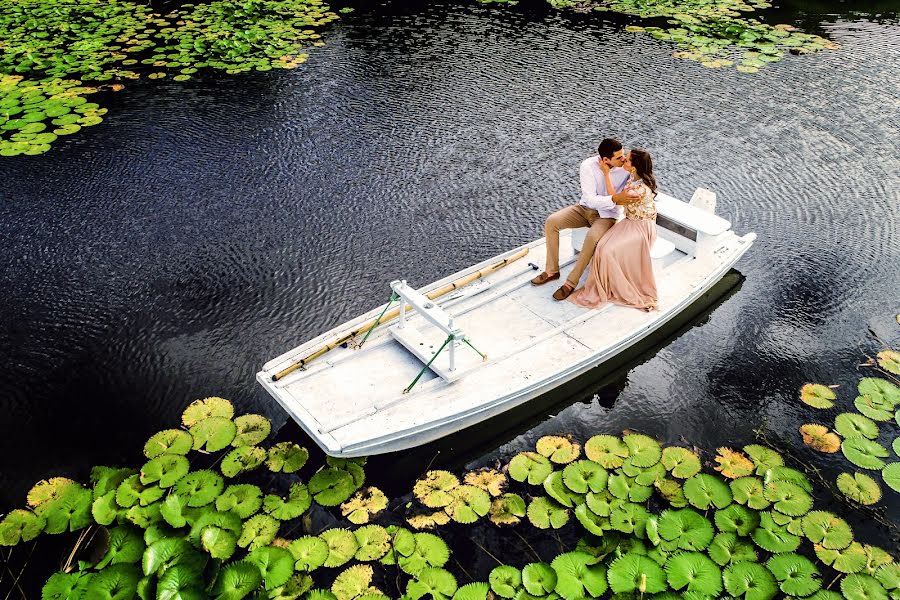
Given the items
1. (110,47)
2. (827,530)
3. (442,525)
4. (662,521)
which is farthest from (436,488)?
(110,47)

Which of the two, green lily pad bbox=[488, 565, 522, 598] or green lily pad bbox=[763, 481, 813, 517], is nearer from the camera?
green lily pad bbox=[488, 565, 522, 598]

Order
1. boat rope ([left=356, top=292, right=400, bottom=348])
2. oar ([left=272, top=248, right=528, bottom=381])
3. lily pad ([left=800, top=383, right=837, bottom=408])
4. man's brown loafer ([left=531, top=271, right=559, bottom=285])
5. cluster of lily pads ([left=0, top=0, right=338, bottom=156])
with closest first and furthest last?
1. oar ([left=272, top=248, right=528, bottom=381])
2. boat rope ([left=356, top=292, right=400, bottom=348])
3. lily pad ([left=800, top=383, right=837, bottom=408])
4. man's brown loafer ([left=531, top=271, right=559, bottom=285])
5. cluster of lily pads ([left=0, top=0, right=338, bottom=156])

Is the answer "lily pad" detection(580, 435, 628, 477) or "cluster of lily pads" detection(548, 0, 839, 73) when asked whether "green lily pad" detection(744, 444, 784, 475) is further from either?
"cluster of lily pads" detection(548, 0, 839, 73)

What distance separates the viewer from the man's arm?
9523mm

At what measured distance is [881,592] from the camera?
6.97 meters

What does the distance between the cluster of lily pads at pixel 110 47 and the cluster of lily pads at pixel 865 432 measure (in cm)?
1421

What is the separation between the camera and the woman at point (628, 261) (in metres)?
9.47

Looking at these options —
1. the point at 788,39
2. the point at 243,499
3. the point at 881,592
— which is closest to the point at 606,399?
the point at 881,592

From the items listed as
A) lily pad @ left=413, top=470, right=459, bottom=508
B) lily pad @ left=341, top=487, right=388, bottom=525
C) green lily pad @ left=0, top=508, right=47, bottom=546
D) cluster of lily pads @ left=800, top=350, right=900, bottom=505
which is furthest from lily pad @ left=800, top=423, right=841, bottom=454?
green lily pad @ left=0, top=508, right=47, bottom=546

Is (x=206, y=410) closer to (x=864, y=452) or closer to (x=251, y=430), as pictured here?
(x=251, y=430)

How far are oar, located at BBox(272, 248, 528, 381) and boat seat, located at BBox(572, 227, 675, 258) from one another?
75 centimetres

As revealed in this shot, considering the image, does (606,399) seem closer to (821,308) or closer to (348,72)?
(821,308)

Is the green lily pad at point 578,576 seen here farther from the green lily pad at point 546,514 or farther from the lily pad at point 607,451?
the lily pad at point 607,451

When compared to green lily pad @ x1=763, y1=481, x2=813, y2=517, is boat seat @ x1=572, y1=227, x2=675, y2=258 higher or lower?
higher
